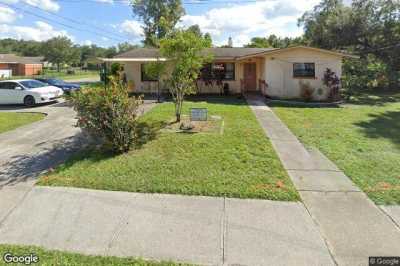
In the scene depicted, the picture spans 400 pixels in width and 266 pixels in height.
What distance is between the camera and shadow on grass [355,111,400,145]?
884cm

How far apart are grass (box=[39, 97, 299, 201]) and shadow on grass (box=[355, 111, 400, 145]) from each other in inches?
144

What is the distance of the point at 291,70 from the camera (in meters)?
17.2

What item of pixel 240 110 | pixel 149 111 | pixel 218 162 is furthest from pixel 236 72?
pixel 218 162

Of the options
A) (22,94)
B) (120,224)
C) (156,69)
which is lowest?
(120,224)

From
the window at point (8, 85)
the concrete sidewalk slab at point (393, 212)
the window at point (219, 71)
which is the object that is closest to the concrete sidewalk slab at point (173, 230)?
the concrete sidewalk slab at point (393, 212)

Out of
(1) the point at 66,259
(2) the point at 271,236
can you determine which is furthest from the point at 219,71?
(1) the point at 66,259

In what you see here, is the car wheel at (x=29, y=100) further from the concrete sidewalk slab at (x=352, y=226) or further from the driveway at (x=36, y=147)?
the concrete sidewalk slab at (x=352, y=226)

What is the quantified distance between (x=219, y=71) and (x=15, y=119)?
12.5 meters

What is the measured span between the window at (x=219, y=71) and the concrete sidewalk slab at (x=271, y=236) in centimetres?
1596

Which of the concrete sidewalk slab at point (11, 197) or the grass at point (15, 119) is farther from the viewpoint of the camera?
the grass at point (15, 119)

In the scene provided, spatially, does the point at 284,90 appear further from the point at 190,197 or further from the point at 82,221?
the point at 82,221

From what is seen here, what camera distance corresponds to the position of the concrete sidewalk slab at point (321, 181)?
5199 mm

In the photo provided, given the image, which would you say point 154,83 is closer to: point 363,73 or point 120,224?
point 363,73

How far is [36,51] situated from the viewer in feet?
305
